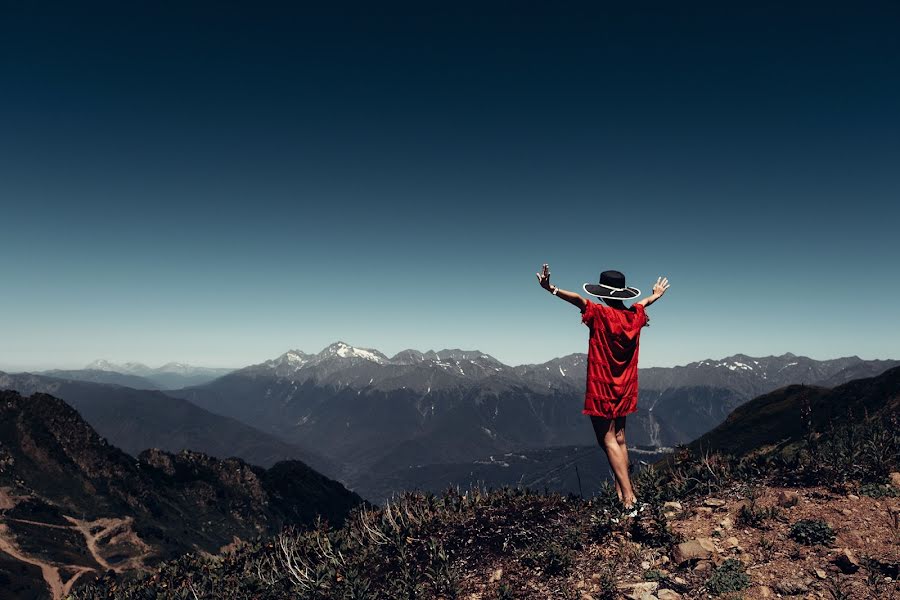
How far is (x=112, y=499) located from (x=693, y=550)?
4932 inches

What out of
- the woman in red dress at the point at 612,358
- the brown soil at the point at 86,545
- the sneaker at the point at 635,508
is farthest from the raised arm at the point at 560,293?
the brown soil at the point at 86,545

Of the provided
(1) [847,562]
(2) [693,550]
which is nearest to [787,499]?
(1) [847,562]

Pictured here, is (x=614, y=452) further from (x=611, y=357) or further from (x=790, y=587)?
(x=790, y=587)

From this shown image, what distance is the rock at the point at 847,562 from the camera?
4.65 m

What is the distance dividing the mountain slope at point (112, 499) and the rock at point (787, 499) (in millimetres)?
76642

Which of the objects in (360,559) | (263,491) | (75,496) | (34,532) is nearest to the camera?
(360,559)

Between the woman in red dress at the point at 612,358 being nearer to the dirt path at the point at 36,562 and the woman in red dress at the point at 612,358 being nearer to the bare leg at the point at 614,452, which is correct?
the bare leg at the point at 614,452

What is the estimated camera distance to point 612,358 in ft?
21.8

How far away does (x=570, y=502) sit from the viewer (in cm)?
818

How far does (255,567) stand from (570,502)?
6312 mm

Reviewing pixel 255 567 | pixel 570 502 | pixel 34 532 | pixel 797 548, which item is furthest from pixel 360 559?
pixel 34 532

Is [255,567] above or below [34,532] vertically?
above

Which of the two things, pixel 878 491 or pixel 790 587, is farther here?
pixel 878 491

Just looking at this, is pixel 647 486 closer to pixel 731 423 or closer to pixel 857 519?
pixel 857 519
